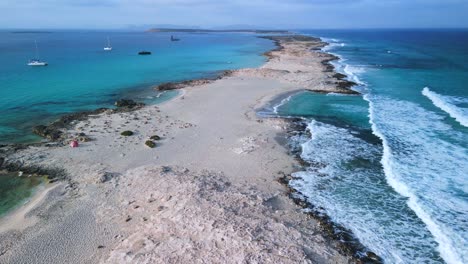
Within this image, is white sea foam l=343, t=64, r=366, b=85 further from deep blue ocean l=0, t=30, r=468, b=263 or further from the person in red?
the person in red

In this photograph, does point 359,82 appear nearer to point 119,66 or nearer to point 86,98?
point 86,98

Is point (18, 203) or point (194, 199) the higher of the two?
point (194, 199)

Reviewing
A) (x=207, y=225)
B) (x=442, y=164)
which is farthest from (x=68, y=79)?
(x=442, y=164)

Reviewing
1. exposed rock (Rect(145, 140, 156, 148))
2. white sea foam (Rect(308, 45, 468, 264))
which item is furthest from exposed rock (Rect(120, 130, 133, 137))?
white sea foam (Rect(308, 45, 468, 264))

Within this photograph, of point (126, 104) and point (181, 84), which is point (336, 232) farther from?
point (181, 84)

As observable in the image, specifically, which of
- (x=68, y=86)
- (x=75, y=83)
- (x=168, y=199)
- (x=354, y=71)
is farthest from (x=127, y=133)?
(x=354, y=71)
